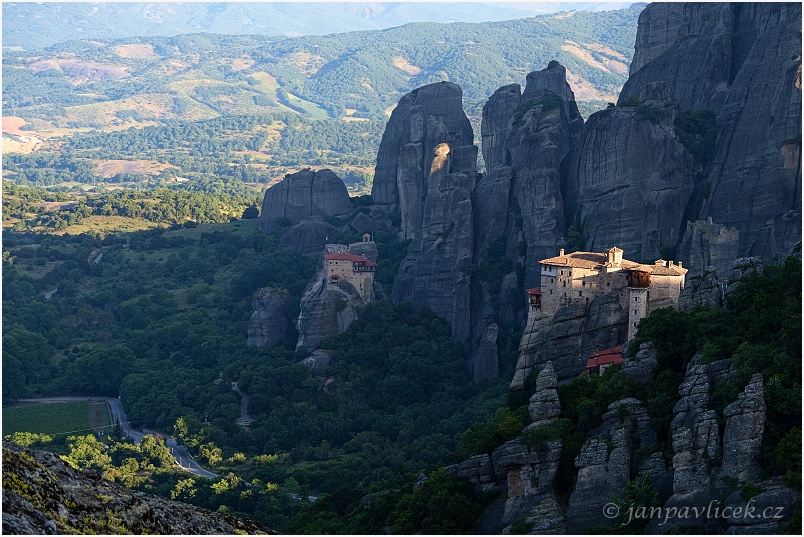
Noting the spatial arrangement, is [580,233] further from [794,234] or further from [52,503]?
[52,503]

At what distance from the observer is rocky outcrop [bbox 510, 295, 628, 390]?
194ft

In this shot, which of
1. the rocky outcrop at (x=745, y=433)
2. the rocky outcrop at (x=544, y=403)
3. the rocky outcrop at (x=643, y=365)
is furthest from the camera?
the rocky outcrop at (x=544, y=403)

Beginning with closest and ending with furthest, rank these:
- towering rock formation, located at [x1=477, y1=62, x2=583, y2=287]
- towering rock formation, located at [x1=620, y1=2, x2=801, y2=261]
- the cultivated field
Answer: towering rock formation, located at [x1=620, y1=2, x2=801, y2=261]
the cultivated field
towering rock formation, located at [x1=477, y1=62, x2=583, y2=287]

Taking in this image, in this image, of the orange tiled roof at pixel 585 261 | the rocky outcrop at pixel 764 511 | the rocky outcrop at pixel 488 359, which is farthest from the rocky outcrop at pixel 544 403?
the rocky outcrop at pixel 488 359

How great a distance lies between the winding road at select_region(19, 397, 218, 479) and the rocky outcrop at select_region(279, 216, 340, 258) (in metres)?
20.3

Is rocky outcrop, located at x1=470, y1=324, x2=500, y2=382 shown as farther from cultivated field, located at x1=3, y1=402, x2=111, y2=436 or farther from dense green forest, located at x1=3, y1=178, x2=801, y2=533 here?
cultivated field, located at x1=3, y1=402, x2=111, y2=436

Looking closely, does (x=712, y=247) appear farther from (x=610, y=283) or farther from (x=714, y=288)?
(x=714, y=288)

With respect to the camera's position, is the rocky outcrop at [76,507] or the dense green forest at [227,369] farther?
the dense green forest at [227,369]

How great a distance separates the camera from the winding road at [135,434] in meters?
72.1

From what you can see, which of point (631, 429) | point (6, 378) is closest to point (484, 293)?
point (6, 378)

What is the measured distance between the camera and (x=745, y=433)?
4412 cm

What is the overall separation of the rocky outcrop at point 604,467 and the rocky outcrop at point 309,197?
60963 mm

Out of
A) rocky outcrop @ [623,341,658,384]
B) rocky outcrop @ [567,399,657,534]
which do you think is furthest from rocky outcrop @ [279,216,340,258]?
rocky outcrop @ [567,399,657,534]

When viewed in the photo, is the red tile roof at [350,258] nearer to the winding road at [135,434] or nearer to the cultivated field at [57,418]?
the winding road at [135,434]
